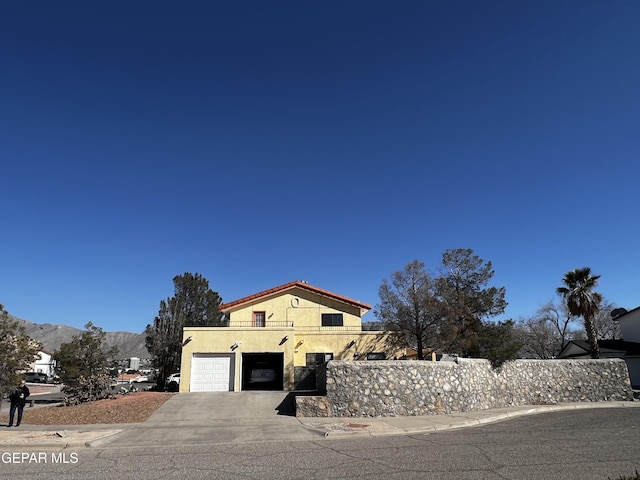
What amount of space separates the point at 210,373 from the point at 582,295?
96.5 feet

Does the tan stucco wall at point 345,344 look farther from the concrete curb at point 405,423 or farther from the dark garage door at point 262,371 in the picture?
the concrete curb at point 405,423

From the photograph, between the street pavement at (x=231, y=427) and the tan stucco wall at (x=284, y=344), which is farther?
the tan stucco wall at (x=284, y=344)

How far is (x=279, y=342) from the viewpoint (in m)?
26.5

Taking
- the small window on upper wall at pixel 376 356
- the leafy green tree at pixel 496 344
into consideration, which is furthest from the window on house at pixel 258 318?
the leafy green tree at pixel 496 344

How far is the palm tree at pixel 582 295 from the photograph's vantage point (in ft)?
110

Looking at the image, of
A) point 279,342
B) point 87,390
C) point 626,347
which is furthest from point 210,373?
point 626,347

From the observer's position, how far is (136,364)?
7731cm

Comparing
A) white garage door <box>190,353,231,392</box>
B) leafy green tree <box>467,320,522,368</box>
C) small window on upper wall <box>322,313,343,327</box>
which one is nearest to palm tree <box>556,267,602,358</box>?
leafy green tree <box>467,320,522,368</box>

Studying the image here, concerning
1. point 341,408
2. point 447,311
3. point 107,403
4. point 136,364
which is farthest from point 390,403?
point 136,364

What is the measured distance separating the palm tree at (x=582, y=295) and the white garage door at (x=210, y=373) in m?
27.5

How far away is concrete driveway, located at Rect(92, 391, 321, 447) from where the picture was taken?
1240cm

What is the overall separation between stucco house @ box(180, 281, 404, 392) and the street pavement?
19.3 ft

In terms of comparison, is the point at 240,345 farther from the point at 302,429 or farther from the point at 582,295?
the point at 582,295

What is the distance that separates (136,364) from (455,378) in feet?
241
